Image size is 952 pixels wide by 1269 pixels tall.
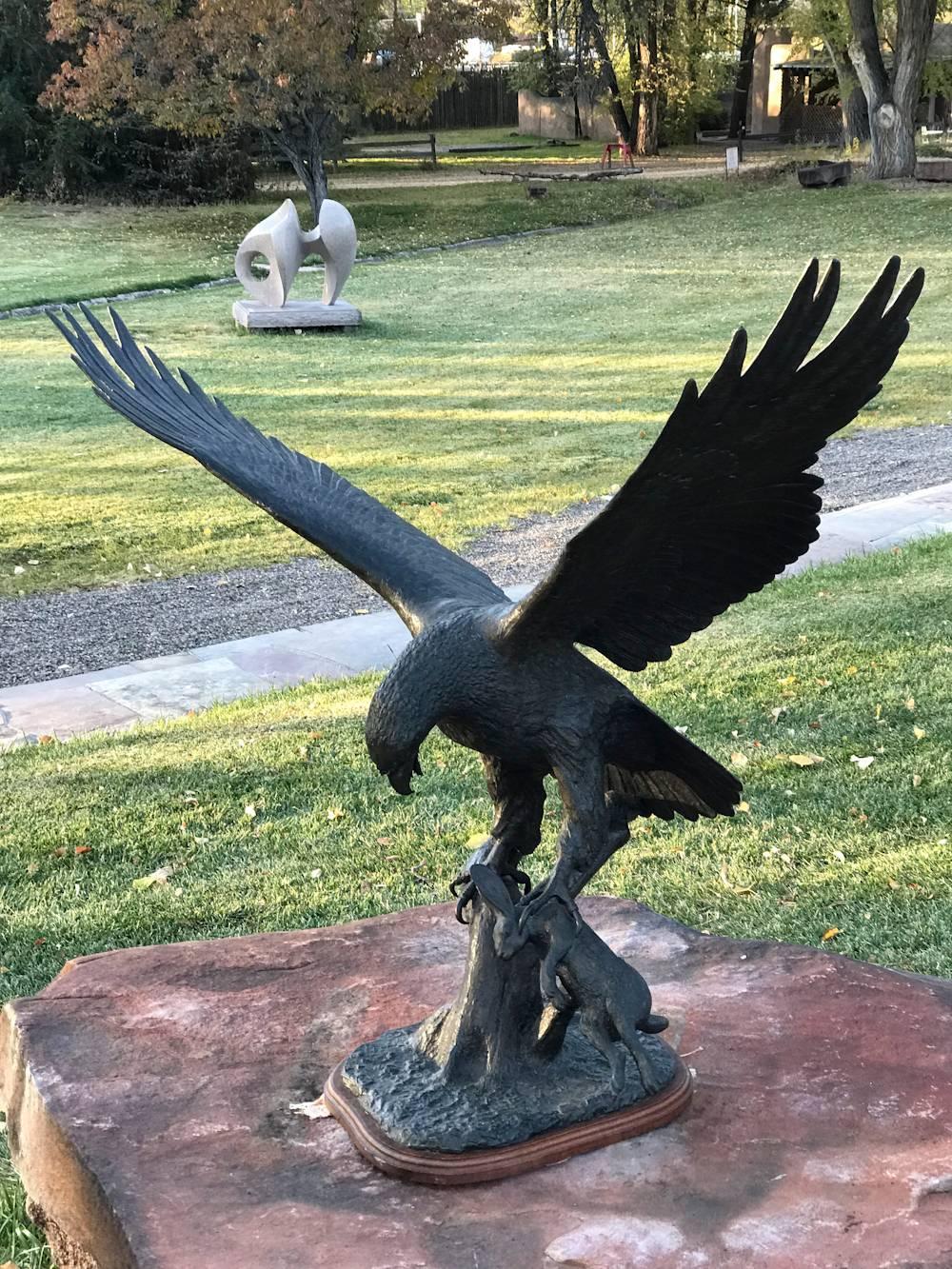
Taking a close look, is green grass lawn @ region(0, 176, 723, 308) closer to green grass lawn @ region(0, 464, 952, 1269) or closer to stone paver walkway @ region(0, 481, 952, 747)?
stone paver walkway @ region(0, 481, 952, 747)

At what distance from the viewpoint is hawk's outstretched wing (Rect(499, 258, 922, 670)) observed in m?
2.53

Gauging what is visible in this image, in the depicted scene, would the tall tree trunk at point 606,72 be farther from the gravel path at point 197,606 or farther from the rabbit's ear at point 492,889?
the rabbit's ear at point 492,889

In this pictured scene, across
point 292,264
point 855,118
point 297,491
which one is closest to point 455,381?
point 292,264

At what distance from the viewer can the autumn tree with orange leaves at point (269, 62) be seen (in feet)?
87.0

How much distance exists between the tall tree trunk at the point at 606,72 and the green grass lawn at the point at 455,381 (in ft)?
49.9

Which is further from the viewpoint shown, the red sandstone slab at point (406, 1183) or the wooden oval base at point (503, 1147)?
the wooden oval base at point (503, 1147)

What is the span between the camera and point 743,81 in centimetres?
4959

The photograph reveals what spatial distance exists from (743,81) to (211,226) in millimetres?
24985

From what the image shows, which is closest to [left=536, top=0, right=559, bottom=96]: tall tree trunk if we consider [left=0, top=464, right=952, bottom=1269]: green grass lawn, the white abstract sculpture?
the white abstract sculpture

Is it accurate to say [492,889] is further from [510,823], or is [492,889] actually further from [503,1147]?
[503,1147]

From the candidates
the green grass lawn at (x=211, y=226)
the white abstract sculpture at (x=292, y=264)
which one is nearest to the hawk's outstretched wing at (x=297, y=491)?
the white abstract sculpture at (x=292, y=264)

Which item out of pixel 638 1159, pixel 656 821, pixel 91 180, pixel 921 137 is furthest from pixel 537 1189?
pixel 921 137

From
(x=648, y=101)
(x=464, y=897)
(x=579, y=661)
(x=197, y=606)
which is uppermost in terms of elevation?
(x=648, y=101)

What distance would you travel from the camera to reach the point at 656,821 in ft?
19.8
